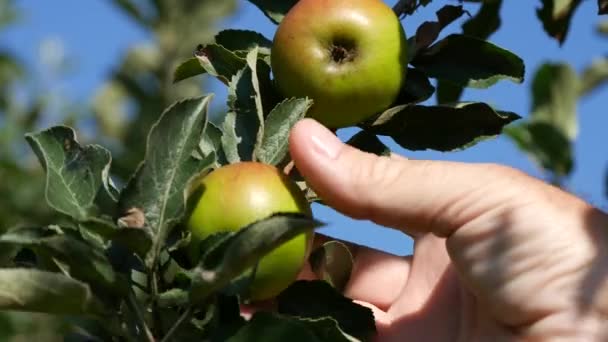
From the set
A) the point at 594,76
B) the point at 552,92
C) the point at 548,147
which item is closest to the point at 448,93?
the point at 548,147

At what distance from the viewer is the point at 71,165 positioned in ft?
3.53

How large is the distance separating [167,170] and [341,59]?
29cm

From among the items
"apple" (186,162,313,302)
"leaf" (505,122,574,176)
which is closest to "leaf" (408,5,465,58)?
"apple" (186,162,313,302)

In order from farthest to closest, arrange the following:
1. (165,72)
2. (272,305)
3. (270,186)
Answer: (165,72) → (272,305) → (270,186)

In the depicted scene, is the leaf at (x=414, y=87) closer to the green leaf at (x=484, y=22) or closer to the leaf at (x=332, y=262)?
the leaf at (x=332, y=262)

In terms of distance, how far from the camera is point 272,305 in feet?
3.82

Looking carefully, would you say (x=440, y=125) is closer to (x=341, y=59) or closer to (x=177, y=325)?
(x=341, y=59)

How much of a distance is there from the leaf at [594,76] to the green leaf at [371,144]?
2.81 meters

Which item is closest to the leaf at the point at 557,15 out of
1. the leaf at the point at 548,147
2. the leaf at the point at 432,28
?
the leaf at the point at 432,28

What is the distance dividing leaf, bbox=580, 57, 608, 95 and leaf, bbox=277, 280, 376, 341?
2997 millimetres

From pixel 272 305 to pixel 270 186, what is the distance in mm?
182

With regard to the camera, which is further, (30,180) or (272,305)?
(30,180)

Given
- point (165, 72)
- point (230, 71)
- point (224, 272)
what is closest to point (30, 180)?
point (165, 72)

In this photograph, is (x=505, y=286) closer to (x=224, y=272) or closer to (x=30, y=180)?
(x=224, y=272)
